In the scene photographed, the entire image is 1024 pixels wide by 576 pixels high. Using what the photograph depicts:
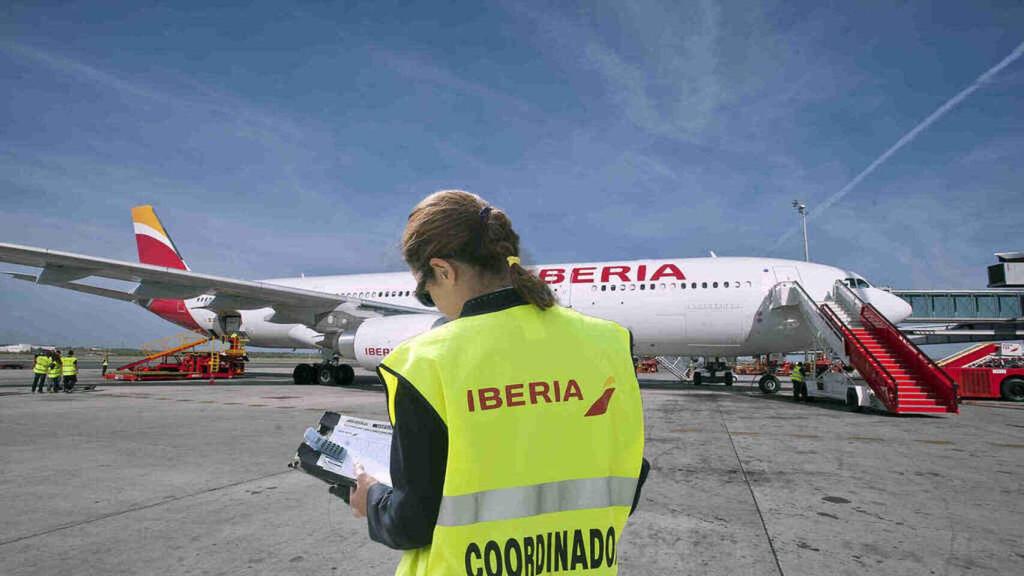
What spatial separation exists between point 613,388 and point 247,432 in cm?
677

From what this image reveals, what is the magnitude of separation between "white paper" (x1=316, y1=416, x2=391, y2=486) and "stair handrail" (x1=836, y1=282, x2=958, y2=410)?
1129 cm

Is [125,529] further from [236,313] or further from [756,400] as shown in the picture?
[236,313]

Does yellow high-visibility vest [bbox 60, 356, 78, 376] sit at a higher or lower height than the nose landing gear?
higher

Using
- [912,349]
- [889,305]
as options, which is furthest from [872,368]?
[889,305]

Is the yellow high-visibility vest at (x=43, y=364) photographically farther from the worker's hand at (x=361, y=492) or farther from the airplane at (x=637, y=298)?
the worker's hand at (x=361, y=492)

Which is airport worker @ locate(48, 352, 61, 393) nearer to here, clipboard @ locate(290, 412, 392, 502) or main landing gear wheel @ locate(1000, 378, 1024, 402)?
clipboard @ locate(290, 412, 392, 502)

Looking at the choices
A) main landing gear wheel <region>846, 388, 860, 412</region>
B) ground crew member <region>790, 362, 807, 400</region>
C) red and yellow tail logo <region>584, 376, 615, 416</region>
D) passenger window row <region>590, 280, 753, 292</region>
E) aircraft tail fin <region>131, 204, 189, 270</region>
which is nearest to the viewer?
red and yellow tail logo <region>584, 376, 615, 416</region>

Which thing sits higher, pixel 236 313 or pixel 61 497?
pixel 236 313

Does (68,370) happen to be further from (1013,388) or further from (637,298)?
(1013,388)

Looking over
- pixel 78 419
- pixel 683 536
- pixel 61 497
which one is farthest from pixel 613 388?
pixel 78 419

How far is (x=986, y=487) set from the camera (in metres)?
4.40

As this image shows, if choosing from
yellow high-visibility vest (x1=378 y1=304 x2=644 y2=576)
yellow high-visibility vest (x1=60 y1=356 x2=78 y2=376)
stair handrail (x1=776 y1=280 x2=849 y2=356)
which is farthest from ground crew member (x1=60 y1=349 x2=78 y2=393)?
stair handrail (x1=776 y1=280 x2=849 y2=356)

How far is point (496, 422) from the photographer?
1.00m

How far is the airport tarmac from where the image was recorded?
283 centimetres
